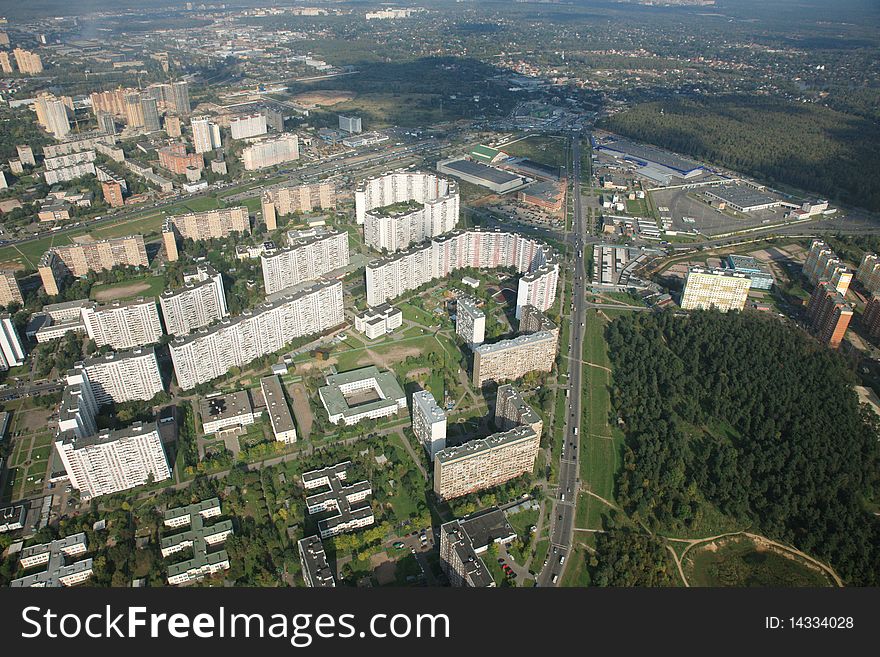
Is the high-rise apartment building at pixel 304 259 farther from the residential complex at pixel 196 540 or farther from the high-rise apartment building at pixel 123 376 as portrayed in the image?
the residential complex at pixel 196 540

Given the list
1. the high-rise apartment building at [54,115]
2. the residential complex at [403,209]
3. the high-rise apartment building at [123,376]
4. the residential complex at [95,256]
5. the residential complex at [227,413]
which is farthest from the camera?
the high-rise apartment building at [54,115]

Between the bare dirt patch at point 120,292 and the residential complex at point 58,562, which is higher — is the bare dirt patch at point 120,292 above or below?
below

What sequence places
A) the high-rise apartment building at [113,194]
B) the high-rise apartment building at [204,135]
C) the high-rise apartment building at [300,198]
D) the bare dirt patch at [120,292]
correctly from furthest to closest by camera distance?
the high-rise apartment building at [204,135] < the high-rise apartment building at [113,194] < the high-rise apartment building at [300,198] < the bare dirt patch at [120,292]

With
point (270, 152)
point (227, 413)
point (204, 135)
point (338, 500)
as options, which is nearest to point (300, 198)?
point (270, 152)

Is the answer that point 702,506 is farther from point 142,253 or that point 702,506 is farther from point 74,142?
point 74,142

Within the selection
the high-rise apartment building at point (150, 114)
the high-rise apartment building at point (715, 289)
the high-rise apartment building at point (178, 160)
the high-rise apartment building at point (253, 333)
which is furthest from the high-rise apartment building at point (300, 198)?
the high-rise apartment building at point (150, 114)

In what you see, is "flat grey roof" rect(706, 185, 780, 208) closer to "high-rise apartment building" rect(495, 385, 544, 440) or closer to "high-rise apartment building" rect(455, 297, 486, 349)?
"high-rise apartment building" rect(455, 297, 486, 349)

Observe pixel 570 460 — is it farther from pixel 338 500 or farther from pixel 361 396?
pixel 361 396

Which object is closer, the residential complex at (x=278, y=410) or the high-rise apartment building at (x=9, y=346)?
the residential complex at (x=278, y=410)

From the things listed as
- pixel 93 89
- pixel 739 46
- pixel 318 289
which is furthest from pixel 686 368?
pixel 739 46
